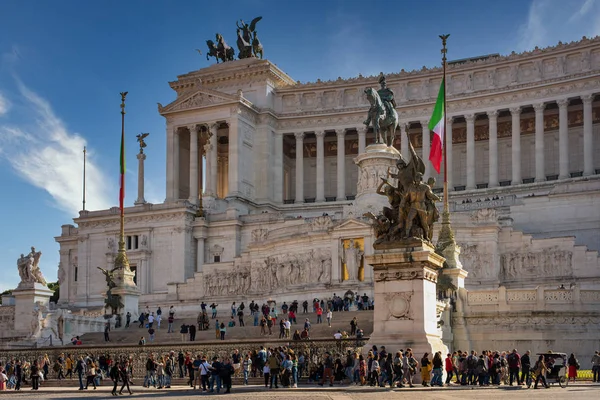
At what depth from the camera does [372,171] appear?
65.3 meters

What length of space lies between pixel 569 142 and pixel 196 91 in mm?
35530

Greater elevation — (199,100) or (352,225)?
(199,100)

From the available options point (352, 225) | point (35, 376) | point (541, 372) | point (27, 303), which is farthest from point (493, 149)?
point (35, 376)

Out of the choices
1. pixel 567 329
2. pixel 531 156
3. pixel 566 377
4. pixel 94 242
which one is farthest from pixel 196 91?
pixel 566 377

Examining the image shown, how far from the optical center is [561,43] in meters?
87.2

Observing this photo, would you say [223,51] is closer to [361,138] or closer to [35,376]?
[361,138]

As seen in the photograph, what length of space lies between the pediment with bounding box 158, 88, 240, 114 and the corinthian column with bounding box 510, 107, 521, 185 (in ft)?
83.3

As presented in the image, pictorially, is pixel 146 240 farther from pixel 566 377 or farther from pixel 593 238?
pixel 566 377

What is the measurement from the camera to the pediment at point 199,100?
9193 cm

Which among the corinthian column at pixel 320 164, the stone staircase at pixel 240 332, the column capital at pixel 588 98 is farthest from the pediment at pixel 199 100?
the stone staircase at pixel 240 332

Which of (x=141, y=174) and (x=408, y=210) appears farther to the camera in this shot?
(x=141, y=174)

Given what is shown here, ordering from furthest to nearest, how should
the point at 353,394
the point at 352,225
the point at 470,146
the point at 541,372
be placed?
1. the point at 470,146
2. the point at 352,225
3. the point at 541,372
4. the point at 353,394

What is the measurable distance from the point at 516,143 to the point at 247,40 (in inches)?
1226

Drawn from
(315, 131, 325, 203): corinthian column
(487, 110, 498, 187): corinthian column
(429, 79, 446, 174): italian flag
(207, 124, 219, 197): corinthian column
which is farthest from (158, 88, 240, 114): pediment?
(429, 79, 446, 174): italian flag
